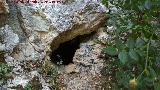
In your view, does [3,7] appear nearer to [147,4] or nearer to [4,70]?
[4,70]

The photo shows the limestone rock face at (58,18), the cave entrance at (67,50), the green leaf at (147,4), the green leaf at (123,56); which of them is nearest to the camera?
the green leaf at (123,56)


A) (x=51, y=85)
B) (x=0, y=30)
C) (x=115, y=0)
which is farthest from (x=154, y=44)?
(x=0, y=30)

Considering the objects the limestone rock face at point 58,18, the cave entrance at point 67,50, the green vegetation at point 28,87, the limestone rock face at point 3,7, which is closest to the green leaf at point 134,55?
the green vegetation at point 28,87

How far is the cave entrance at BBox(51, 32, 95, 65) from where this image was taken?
379 centimetres

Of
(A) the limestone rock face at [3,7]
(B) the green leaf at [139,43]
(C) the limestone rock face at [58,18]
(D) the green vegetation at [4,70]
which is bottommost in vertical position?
(D) the green vegetation at [4,70]

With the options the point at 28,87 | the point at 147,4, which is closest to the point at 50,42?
the point at 28,87

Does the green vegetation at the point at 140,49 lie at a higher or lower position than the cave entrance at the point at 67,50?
higher

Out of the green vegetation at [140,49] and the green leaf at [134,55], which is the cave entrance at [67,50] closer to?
the green vegetation at [140,49]

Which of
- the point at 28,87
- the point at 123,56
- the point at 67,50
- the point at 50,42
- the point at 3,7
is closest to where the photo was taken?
the point at 123,56

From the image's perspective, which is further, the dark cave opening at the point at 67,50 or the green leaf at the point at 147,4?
the dark cave opening at the point at 67,50

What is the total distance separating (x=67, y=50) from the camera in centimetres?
389

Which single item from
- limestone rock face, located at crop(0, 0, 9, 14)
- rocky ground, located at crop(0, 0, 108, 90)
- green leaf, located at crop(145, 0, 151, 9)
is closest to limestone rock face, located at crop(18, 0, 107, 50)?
rocky ground, located at crop(0, 0, 108, 90)

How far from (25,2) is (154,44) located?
1546 millimetres

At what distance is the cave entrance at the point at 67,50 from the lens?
149 inches
